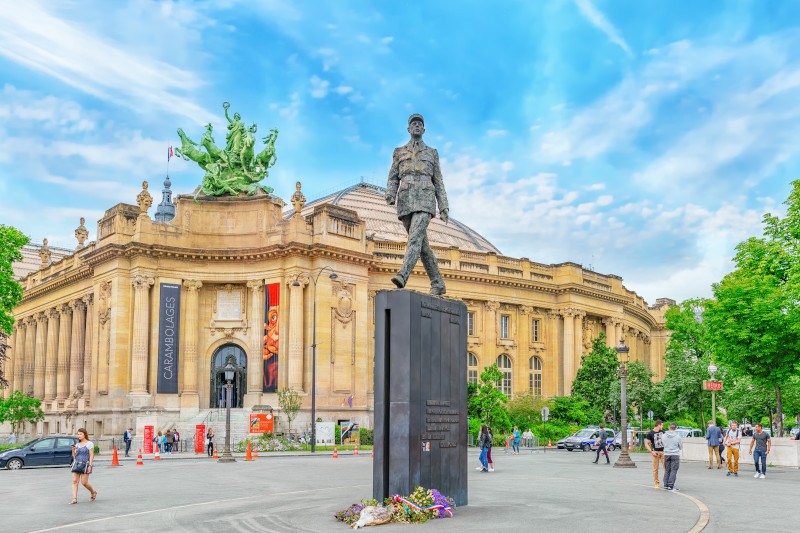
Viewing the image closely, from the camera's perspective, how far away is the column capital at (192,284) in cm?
5697

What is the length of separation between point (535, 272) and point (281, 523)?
5900 centimetres

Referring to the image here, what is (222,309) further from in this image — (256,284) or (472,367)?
(472,367)

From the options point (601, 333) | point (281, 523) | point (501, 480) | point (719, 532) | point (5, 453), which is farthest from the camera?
point (601, 333)

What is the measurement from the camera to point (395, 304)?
1464 centimetres

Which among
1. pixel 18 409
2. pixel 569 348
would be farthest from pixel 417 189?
pixel 569 348

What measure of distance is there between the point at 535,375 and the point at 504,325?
5.54 metres

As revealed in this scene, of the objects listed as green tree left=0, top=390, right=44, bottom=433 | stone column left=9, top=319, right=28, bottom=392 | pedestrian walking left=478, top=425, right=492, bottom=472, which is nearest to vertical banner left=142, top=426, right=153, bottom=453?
green tree left=0, top=390, right=44, bottom=433

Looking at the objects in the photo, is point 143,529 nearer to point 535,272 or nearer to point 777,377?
point 777,377

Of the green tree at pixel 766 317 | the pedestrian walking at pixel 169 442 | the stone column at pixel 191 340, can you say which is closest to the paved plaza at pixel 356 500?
the green tree at pixel 766 317

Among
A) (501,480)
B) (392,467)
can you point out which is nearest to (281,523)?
(392,467)

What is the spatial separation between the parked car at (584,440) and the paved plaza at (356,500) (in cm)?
2169

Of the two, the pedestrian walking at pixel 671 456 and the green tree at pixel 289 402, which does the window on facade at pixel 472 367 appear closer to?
the green tree at pixel 289 402

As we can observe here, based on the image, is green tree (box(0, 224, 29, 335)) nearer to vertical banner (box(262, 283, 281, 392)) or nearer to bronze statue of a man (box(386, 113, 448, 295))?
vertical banner (box(262, 283, 281, 392))

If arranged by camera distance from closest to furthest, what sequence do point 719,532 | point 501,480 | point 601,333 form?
point 719,532
point 501,480
point 601,333
